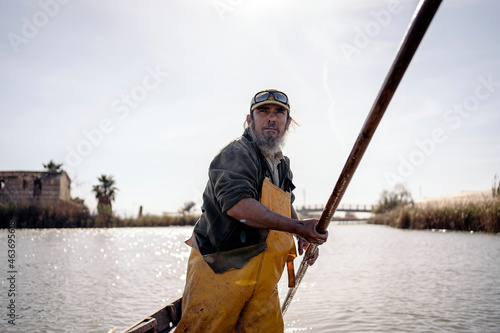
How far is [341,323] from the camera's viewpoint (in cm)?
570

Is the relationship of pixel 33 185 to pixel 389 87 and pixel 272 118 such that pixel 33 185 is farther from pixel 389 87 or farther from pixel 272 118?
pixel 389 87

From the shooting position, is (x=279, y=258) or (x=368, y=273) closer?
(x=279, y=258)

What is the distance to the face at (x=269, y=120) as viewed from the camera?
265cm

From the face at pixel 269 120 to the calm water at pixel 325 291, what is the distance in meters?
3.65

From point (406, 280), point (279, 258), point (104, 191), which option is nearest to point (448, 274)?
point (406, 280)

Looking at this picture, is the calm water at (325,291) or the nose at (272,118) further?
the calm water at (325,291)

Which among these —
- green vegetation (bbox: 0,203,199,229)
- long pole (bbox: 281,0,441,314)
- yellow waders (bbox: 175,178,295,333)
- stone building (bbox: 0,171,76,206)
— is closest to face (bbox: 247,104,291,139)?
yellow waders (bbox: 175,178,295,333)

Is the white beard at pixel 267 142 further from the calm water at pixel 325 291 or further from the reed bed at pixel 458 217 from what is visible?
the reed bed at pixel 458 217

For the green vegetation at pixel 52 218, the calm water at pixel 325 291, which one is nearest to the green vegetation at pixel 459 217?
the calm water at pixel 325 291

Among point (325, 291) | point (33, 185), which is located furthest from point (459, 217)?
point (33, 185)

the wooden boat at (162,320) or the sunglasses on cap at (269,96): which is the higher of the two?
the sunglasses on cap at (269,96)

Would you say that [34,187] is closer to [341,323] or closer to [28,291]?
[28,291]

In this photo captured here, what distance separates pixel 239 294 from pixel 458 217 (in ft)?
68.7

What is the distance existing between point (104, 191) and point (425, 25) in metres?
42.7
